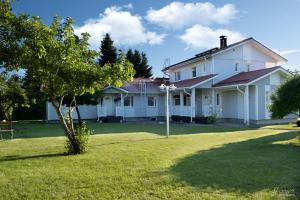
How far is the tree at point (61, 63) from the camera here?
28.5 feet

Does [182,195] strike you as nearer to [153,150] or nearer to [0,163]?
[153,150]

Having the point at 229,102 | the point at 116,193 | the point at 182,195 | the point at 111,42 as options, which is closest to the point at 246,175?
the point at 182,195

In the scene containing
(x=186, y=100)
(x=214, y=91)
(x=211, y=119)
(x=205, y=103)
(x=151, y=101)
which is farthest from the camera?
(x=151, y=101)

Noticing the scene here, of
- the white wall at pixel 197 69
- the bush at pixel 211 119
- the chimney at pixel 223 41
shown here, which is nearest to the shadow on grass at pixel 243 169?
the bush at pixel 211 119

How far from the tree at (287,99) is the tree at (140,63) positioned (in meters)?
44.3

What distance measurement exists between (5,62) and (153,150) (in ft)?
18.9

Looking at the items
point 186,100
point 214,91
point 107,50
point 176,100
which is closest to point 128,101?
point 176,100

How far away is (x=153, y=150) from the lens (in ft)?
37.7

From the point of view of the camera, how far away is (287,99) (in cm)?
1314

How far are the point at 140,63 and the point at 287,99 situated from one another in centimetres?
4671

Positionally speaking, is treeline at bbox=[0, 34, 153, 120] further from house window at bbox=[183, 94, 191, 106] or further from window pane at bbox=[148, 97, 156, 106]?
house window at bbox=[183, 94, 191, 106]

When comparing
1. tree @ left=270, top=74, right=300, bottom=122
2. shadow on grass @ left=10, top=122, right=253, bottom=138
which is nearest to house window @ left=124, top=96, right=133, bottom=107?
shadow on grass @ left=10, top=122, right=253, bottom=138

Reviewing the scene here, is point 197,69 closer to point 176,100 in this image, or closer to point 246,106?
point 176,100

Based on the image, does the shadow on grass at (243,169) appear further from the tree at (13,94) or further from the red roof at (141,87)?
the red roof at (141,87)
